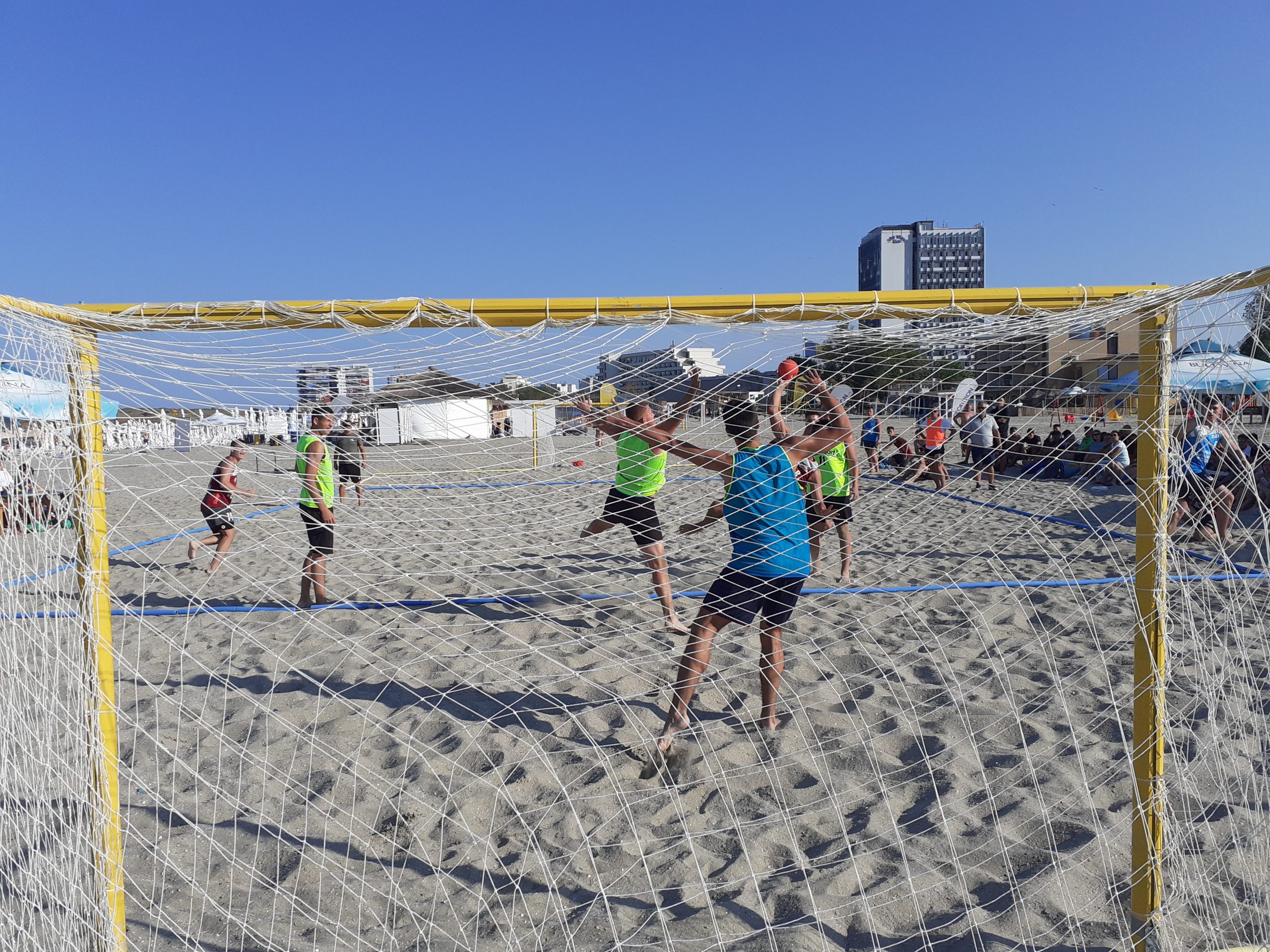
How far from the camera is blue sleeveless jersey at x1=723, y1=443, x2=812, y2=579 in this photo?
2.99 meters

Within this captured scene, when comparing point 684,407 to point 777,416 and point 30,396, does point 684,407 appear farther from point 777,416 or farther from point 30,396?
point 30,396

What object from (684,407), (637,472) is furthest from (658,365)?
(637,472)

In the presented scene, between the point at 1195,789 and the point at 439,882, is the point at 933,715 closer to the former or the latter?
the point at 1195,789

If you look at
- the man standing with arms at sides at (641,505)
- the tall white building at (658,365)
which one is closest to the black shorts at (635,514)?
the man standing with arms at sides at (641,505)

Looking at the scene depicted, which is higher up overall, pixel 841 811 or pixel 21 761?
pixel 21 761

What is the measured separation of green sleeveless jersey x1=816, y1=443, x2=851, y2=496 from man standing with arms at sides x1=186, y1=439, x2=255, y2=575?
3680mm

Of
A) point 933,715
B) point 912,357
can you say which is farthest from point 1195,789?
point 912,357

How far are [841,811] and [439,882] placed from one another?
4.34 feet

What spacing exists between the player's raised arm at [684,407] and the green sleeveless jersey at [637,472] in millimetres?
639

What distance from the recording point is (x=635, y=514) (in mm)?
4492

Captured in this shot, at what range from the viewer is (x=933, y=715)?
3252mm

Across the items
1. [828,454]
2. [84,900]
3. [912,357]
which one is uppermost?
[912,357]

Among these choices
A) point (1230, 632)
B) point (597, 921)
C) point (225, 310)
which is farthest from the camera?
point (1230, 632)

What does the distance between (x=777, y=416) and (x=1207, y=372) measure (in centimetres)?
137
